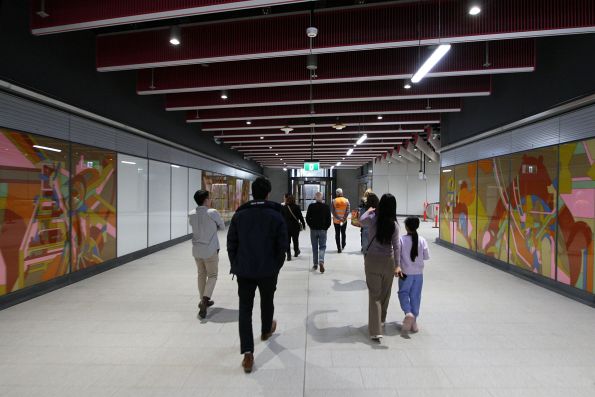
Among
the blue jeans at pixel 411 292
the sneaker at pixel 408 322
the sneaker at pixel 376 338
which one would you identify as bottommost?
the sneaker at pixel 376 338

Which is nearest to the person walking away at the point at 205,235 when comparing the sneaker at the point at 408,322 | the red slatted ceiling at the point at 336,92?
the sneaker at the point at 408,322

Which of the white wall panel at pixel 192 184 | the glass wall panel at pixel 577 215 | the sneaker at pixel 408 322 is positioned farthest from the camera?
the white wall panel at pixel 192 184

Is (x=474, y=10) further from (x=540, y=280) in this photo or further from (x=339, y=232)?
(x=339, y=232)

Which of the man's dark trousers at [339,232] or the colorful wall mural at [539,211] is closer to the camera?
the colorful wall mural at [539,211]

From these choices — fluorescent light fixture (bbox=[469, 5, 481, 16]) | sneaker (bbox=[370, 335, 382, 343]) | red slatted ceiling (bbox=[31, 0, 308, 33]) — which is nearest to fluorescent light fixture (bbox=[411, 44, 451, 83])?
fluorescent light fixture (bbox=[469, 5, 481, 16])

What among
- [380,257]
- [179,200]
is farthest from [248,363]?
[179,200]

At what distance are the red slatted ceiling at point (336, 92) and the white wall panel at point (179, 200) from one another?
214cm

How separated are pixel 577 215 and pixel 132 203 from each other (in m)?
7.90

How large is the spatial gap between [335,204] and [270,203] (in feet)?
17.2

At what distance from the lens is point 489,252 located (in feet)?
24.8

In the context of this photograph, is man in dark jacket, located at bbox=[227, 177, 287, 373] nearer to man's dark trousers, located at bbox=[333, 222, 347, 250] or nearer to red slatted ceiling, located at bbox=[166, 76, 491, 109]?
red slatted ceiling, located at bbox=[166, 76, 491, 109]

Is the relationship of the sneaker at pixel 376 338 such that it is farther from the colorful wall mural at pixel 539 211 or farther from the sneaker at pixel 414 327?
the colorful wall mural at pixel 539 211

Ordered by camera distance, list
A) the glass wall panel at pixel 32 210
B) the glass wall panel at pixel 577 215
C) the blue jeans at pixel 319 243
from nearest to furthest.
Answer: the glass wall panel at pixel 32 210 → the glass wall panel at pixel 577 215 → the blue jeans at pixel 319 243

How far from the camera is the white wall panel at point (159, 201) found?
8.52 metres
